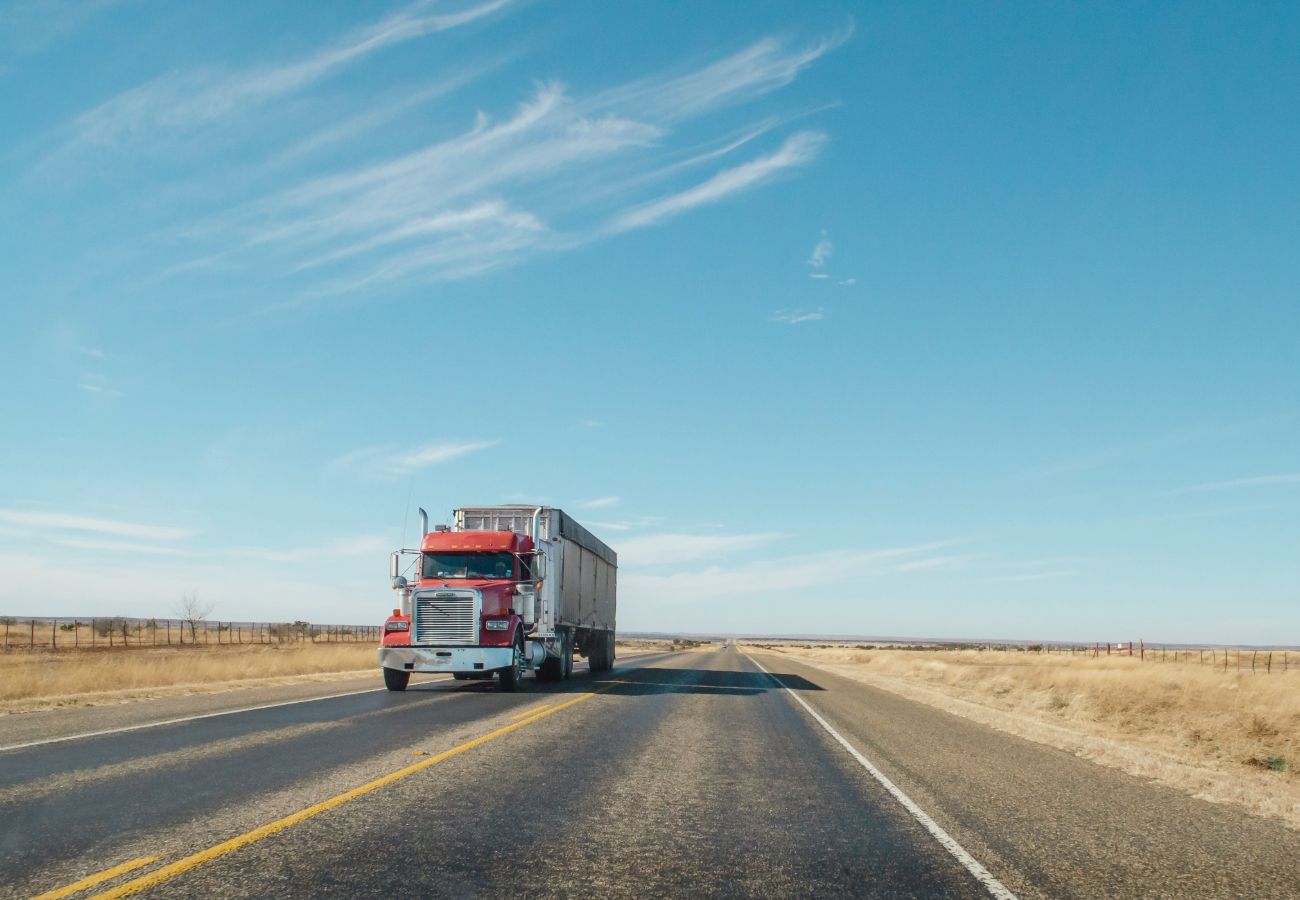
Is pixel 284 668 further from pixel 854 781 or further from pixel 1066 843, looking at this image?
pixel 1066 843

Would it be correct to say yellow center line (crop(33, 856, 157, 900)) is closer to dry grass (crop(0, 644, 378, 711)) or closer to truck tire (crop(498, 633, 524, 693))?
dry grass (crop(0, 644, 378, 711))

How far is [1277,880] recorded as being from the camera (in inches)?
255

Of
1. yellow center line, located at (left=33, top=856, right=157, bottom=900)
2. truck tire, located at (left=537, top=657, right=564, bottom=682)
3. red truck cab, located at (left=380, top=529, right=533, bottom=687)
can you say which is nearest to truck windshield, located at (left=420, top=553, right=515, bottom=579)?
red truck cab, located at (left=380, top=529, right=533, bottom=687)

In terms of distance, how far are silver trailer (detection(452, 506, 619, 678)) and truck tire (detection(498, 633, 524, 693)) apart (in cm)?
50

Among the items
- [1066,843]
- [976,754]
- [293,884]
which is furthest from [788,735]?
[293,884]

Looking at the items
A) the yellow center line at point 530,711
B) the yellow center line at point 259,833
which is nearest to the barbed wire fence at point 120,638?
the yellow center line at point 530,711

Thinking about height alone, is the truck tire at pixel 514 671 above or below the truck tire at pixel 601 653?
above

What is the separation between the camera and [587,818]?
767 cm

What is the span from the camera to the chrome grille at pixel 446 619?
68.6ft

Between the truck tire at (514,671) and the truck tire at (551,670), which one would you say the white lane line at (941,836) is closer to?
the truck tire at (514,671)

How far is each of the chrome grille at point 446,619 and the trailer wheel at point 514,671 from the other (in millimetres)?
1018

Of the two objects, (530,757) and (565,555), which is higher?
(565,555)

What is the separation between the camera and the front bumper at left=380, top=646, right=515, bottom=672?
20.8 m

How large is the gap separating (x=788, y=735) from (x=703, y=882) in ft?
28.7
